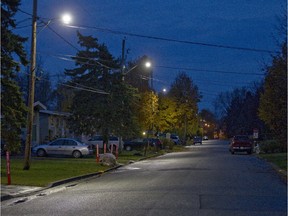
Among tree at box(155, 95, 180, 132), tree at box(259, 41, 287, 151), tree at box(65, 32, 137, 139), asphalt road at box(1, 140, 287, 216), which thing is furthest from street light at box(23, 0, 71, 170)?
tree at box(155, 95, 180, 132)

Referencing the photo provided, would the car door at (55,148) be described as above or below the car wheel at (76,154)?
above

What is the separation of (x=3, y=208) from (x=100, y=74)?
33883 mm

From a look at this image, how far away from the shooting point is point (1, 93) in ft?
75.5

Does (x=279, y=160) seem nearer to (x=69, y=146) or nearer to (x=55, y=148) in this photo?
(x=69, y=146)

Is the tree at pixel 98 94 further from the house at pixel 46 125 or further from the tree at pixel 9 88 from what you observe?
the tree at pixel 9 88

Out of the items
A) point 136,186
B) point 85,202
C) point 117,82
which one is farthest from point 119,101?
point 85,202

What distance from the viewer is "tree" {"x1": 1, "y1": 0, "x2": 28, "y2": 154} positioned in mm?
22922

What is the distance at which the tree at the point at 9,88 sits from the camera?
22922 mm

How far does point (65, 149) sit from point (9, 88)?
1973 centimetres

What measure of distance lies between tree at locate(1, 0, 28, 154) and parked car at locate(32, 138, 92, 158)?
18561 mm

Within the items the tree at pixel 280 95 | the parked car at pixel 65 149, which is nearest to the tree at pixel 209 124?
the parked car at pixel 65 149

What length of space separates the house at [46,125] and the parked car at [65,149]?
778cm

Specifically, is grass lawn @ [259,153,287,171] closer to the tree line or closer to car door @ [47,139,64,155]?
the tree line

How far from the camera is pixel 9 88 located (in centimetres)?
2314
